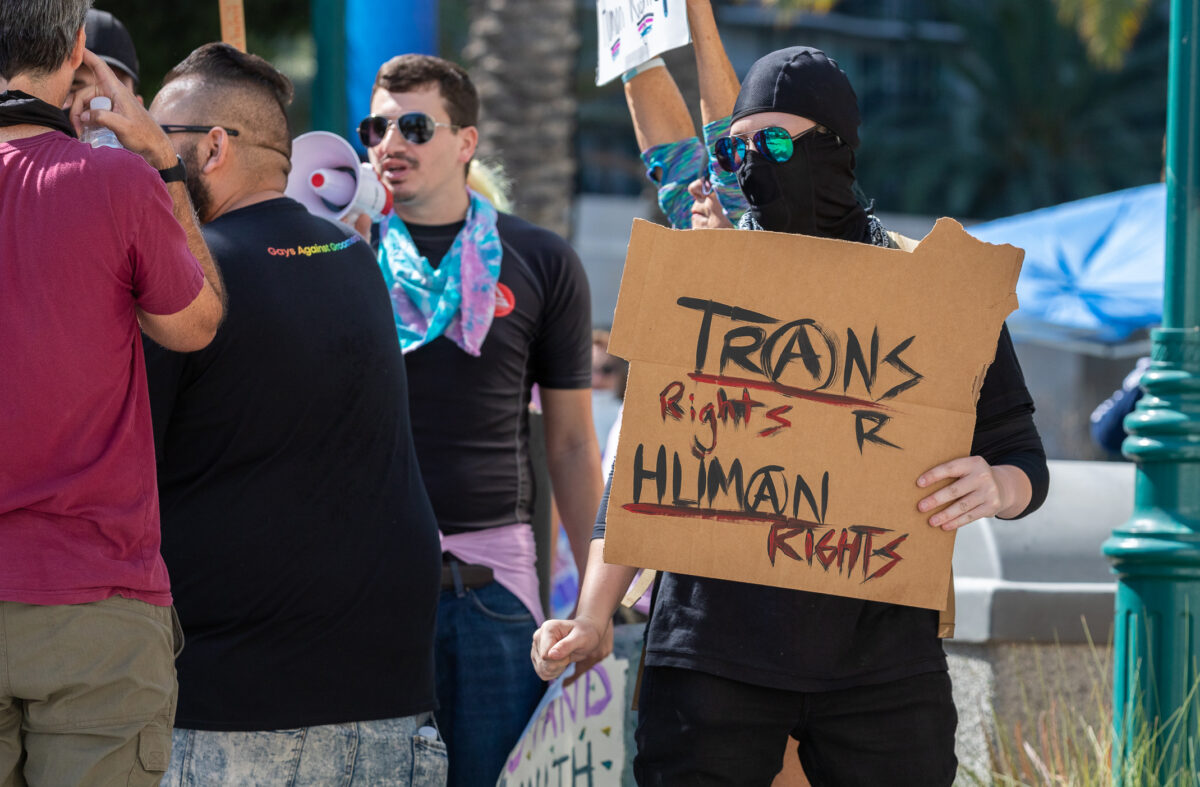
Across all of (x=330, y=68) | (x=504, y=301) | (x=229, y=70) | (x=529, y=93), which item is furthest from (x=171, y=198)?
(x=529, y=93)

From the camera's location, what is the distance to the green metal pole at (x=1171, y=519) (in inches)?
139

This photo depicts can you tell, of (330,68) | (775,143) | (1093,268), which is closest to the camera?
(775,143)

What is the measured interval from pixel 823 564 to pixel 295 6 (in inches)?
420

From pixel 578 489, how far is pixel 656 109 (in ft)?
3.22

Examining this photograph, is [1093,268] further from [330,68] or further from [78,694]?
[78,694]

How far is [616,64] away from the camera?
11.0 ft

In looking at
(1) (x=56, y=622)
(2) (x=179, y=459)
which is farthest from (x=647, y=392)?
(1) (x=56, y=622)

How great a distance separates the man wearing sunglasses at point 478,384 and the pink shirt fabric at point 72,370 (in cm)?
119

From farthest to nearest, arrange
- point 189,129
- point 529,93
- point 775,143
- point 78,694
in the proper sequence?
point 529,93 → point 189,129 → point 775,143 → point 78,694

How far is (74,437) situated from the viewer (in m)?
2.12

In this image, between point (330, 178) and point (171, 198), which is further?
point (330, 178)

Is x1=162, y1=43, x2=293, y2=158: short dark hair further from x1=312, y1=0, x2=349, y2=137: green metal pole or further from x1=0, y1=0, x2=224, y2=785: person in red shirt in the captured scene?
x1=312, y1=0, x2=349, y2=137: green metal pole

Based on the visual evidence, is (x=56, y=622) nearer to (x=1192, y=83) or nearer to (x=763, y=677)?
(x=763, y=677)

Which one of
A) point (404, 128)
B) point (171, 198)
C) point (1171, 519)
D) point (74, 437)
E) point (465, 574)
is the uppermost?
point (404, 128)
